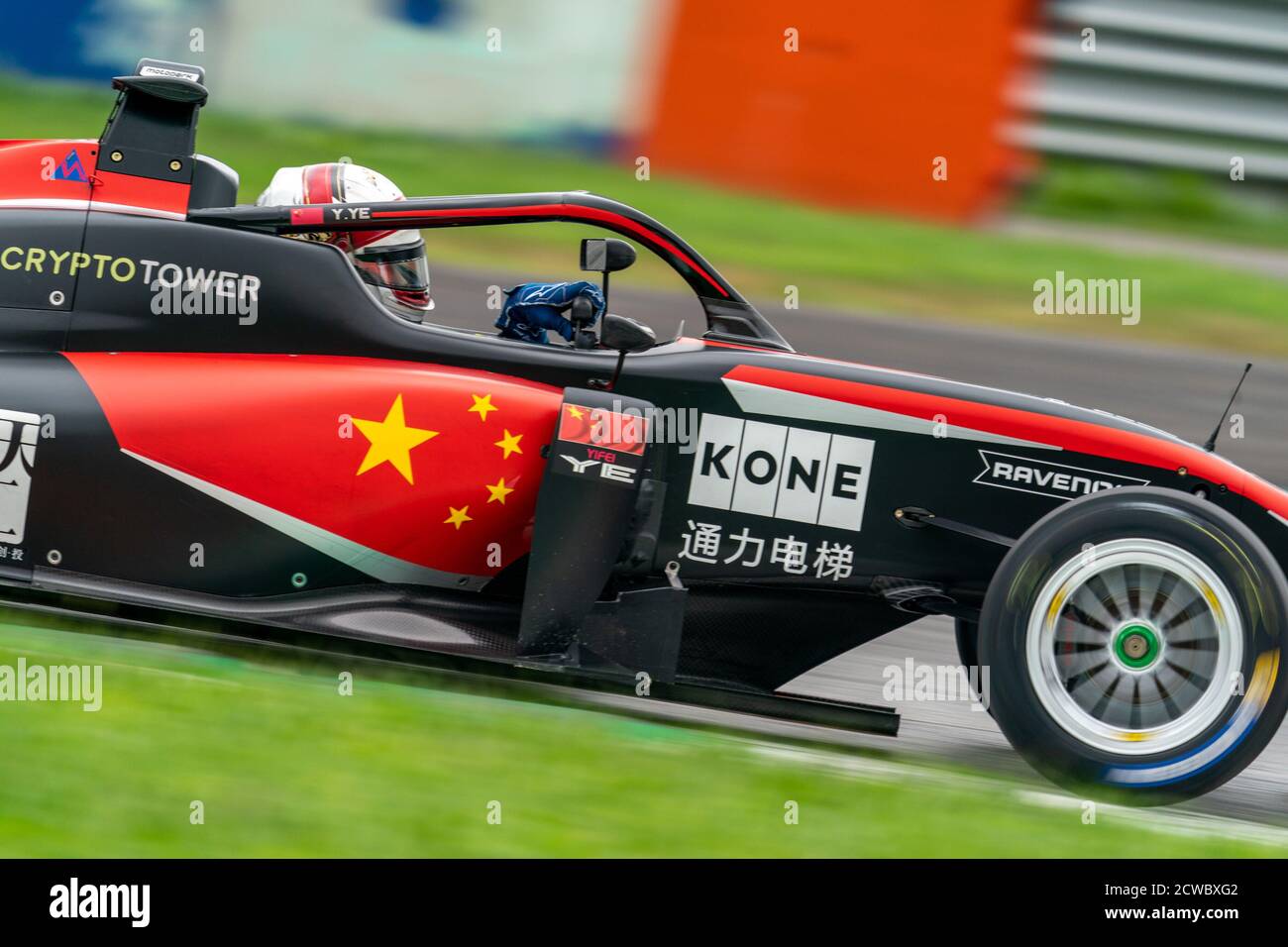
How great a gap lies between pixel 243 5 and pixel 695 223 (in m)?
5.34

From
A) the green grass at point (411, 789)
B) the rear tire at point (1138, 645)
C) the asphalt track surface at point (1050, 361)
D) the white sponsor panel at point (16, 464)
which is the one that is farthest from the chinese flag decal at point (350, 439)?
the asphalt track surface at point (1050, 361)

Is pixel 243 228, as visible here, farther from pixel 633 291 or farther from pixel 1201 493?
pixel 633 291

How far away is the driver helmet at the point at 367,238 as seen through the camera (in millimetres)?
5035

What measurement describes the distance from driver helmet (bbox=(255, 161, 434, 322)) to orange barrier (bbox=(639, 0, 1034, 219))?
11.2 m

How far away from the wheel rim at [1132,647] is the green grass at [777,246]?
7.24 m

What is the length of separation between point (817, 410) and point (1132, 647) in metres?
1.08

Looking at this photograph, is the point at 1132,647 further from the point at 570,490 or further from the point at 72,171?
the point at 72,171

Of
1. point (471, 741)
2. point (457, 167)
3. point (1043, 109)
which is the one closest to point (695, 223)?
point (457, 167)

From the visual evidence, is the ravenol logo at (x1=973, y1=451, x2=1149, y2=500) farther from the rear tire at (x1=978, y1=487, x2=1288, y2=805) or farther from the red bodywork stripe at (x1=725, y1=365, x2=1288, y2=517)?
the rear tire at (x1=978, y1=487, x2=1288, y2=805)

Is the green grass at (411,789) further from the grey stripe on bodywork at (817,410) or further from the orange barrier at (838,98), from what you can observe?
the orange barrier at (838,98)

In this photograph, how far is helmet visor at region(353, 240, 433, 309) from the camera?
504cm

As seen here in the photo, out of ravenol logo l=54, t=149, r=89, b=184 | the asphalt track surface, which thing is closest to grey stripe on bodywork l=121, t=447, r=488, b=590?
ravenol logo l=54, t=149, r=89, b=184

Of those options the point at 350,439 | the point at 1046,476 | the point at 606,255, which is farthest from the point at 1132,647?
the point at 350,439

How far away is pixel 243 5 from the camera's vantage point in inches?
642
